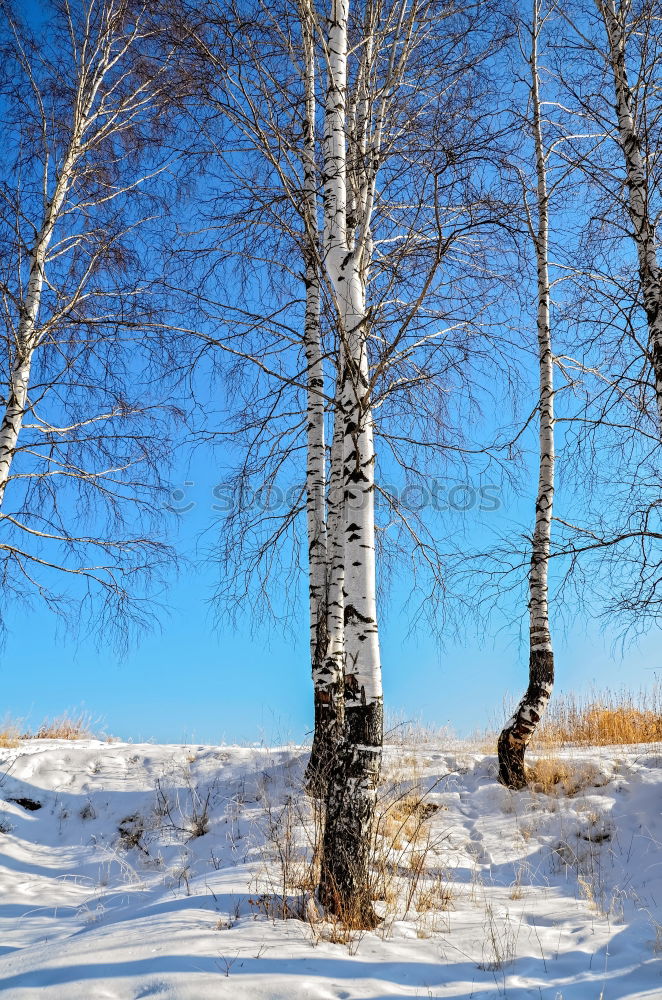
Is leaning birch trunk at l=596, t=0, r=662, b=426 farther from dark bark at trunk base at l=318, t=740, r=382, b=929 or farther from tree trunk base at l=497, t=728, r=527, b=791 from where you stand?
dark bark at trunk base at l=318, t=740, r=382, b=929

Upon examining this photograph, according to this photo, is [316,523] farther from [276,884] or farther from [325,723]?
[276,884]

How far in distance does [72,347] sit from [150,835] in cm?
549

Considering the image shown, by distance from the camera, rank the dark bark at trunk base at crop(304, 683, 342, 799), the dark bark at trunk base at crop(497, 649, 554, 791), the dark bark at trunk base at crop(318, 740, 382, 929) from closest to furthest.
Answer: the dark bark at trunk base at crop(318, 740, 382, 929)
the dark bark at trunk base at crop(304, 683, 342, 799)
the dark bark at trunk base at crop(497, 649, 554, 791)

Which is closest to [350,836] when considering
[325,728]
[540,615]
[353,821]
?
[353,821]

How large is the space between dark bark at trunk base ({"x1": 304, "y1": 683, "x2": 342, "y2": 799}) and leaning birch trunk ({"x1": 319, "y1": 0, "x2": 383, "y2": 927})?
2.45 m

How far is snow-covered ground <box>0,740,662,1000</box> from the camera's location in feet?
10.3

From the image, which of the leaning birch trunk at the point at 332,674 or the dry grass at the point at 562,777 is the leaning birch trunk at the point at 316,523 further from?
the dry grass at the point at 562,777

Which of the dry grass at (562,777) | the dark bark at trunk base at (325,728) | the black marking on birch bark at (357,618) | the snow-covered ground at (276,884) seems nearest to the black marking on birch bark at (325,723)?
the dark bark at trunk base at (325,728)

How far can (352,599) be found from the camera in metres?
4.36

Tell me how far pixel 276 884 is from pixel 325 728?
250cm

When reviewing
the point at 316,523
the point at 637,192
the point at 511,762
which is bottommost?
the point at 511,762

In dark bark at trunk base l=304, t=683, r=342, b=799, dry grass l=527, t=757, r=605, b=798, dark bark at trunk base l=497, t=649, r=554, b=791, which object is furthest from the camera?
dark bark at trunk base l=497, t=649, r=554, b=791

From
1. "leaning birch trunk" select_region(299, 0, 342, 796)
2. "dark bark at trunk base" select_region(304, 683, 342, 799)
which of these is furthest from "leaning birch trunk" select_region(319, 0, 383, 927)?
"dark bark at trunk base" select_region(304, 683, 342, 799)

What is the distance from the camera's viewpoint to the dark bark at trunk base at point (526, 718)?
745 cm
